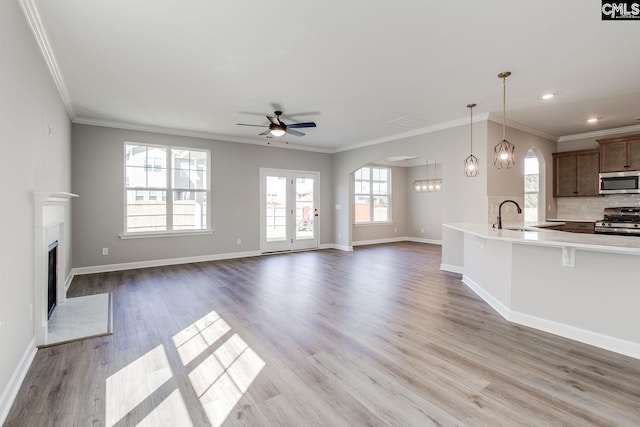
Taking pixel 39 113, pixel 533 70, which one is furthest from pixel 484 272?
pixel 39 113

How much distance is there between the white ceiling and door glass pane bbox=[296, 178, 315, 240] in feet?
10.0

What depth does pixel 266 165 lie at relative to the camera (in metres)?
7.49

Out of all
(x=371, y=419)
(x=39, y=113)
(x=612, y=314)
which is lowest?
(x=371, y=419)

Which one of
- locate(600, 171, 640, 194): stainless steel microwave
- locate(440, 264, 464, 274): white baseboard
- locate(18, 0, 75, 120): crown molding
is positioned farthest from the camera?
locate(440, 264, 464, 274): white baseboard

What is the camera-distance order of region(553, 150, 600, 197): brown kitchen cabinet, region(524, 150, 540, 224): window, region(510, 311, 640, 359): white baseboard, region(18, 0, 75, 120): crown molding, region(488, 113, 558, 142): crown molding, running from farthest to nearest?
region(524, 150, 540, 224): window < region(553, 150, 600, 197): brown kitchen cabinet < region(488, 113, 558, 142): crown molding < region(510, 311, 640, 359): white baseboard < region(18, 0, 75, 120): crown molding

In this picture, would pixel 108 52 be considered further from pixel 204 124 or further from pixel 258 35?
pixel 204 124

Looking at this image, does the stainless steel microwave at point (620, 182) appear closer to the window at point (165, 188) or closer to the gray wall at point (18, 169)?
the window at point (165, 188)

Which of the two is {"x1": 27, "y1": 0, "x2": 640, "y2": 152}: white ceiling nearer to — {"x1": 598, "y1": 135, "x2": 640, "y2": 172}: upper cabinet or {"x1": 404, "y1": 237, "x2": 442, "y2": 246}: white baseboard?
{"x1": 598, "y1": 135, "x2": 640, "y2": 172}: upper cabinet

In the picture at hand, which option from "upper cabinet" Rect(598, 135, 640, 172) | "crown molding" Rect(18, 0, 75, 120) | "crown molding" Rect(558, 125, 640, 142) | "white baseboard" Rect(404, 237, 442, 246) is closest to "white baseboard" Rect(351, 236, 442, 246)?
"white baseboard" Rect(404, 237, 442, 246)

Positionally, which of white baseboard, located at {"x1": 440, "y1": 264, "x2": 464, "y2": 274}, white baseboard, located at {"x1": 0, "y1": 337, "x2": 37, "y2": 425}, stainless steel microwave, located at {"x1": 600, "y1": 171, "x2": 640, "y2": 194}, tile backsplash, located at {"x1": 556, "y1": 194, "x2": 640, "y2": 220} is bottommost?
white baseboard, located at {"x1": 0, "y1": 337, "x2": 37, "y2": 425}

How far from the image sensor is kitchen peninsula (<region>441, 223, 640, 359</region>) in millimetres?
2594

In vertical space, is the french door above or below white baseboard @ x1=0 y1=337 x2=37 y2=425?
above

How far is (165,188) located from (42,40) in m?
3.63

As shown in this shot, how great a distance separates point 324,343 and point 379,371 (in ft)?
2.08
